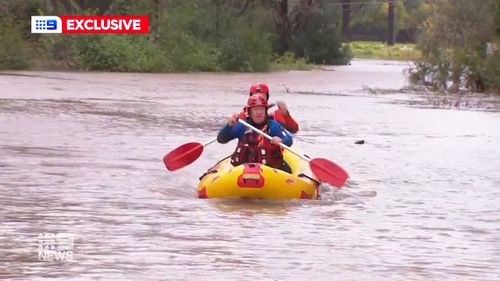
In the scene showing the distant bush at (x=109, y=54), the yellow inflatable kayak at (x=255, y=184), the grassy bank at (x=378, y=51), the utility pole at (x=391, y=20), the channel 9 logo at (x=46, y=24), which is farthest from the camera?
the utility pole at (x=391, y=20)

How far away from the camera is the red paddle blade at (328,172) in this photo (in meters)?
13.2

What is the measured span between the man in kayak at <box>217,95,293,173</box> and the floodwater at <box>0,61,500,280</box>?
2.40ft

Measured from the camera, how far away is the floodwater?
29.2 feet

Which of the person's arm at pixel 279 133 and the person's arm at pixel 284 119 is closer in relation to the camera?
the person's arm at pixel 279 133

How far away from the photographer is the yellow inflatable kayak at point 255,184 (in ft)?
40.3

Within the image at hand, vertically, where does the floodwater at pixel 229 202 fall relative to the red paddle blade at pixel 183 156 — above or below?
below

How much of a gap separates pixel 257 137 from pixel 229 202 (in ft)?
3.39

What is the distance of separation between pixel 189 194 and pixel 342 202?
1.72 meters

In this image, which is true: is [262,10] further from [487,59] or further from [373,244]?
[373,244]

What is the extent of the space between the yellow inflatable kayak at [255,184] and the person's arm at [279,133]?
49 cm

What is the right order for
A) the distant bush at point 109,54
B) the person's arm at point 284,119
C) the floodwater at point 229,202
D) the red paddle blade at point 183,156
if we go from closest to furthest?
1. the floodwater at point 229,202
2. the red paddle blade at point 183,156
3. the person's arm at point 284,119
4. the distant bush at point 109,54

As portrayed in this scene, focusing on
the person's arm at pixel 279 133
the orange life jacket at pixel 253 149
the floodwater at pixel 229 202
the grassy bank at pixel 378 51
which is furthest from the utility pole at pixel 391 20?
the orange life jacket at pixel 253 149

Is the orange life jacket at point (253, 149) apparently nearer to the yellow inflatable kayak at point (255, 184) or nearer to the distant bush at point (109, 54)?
the yellow inflatable kayak at point (255, 184)

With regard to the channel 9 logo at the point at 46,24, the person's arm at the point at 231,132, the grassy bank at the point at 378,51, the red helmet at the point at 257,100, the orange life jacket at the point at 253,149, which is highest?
the channel 9 logo at the point at 46,24
